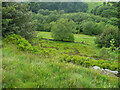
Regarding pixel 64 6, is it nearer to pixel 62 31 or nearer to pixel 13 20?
pixel 62 31

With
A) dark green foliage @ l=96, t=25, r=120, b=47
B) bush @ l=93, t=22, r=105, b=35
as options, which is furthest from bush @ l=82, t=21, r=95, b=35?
dark green foliage @ l=96, t=25, r=120, b=47

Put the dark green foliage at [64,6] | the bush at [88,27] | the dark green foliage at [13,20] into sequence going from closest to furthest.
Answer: the dark green foliage at [13,20] → the bush at [88,27] → the dark green foliage at [64,6]

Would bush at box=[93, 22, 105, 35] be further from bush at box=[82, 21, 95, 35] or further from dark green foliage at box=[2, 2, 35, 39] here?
dark green foliage at box=[2, 2, 35, 39]

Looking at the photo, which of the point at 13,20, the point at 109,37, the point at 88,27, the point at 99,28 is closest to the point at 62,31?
the point at 109,37

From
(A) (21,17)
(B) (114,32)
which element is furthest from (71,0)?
(A) (21,17)

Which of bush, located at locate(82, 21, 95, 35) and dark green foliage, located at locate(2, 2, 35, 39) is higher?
dark green foliage, located at locate(2, 2, 35, 39)

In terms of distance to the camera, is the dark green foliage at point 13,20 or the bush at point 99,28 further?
the bush at point 99,28

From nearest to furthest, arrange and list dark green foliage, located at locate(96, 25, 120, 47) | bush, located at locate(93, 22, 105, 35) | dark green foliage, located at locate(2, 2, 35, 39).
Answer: dark green foliage, located at locate(2, 2, 35, 39)
dark green foliage, located at locate(96, 25, 120, 47)
bush, located at locate(93, 22, 105, 35)

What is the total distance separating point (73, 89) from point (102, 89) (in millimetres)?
915

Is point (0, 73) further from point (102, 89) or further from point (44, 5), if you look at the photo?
point (44, 5)

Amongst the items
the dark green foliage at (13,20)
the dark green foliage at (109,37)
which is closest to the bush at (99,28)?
the dark green foliage at (109,37)

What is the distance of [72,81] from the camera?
140 inches

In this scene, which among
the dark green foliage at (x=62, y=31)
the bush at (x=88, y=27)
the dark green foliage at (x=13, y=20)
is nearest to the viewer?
the dark green foliage at (x=13, y=20)

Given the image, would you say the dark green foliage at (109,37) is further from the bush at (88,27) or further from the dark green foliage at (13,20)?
the bush at (88,27)
